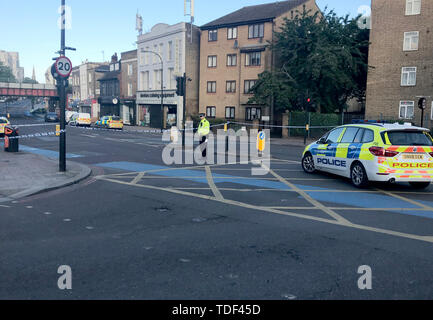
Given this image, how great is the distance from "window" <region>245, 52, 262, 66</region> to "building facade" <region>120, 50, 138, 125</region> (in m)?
21.2

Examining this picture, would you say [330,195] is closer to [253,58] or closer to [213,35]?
[253,58]

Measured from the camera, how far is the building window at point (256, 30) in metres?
39.4

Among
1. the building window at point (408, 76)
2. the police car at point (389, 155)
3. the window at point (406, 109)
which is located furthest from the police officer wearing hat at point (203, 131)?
the building window at point (408, 76)

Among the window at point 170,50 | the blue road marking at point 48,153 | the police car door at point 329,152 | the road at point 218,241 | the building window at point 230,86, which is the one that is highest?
the window at point 170,50

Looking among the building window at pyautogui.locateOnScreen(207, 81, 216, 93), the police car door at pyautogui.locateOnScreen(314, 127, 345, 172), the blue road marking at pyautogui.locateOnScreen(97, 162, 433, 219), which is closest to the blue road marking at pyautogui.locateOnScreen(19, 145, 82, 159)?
the blue road marking at pyautogui.locateOnScreen(97, 162, 433, 219)

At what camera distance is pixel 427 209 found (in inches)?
320

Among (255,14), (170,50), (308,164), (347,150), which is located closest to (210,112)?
(170,50)

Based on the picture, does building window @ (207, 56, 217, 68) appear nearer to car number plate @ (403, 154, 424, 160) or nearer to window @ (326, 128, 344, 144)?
window @ (326, 128, 344, 144)

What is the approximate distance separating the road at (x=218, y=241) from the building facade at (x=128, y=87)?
48189mm

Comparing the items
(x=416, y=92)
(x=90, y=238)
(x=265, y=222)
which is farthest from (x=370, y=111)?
(x=90, y=238)

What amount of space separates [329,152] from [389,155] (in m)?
2.27

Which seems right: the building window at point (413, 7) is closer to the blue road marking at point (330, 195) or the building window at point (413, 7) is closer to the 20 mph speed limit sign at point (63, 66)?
the blue road marking at point (330, 195)

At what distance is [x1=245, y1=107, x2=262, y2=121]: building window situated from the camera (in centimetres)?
3978

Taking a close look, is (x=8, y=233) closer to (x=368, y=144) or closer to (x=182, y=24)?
(x=368, y=144)
